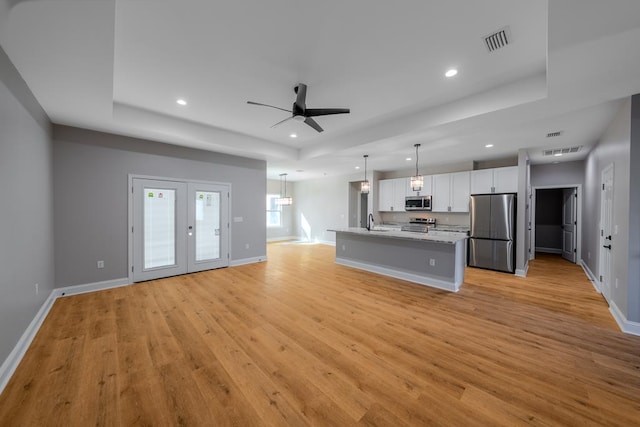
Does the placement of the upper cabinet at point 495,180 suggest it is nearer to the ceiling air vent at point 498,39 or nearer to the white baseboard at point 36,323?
the ceiling air vent at point 498,39

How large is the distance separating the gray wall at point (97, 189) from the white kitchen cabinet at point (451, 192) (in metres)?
6.15

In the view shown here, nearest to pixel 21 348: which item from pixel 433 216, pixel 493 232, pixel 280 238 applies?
pixel 493 232

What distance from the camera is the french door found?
4.69m

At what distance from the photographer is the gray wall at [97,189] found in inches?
156

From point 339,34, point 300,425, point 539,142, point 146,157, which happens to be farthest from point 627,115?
point 146,157

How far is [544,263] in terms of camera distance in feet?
21.4

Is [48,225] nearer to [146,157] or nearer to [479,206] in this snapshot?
[146,157]

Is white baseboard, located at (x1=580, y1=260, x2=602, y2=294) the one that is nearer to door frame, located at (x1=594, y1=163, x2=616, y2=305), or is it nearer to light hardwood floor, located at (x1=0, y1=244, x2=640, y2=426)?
door frame, located at (x1=594, y1=163, x2=616, y2=305)

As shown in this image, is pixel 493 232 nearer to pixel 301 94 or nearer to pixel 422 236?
pixel 422 236

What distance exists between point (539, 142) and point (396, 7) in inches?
180

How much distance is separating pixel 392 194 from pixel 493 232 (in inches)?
119

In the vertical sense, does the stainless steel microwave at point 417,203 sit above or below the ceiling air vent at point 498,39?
below

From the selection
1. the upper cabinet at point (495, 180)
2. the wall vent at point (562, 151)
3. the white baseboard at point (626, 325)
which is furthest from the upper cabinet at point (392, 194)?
the white baseboard at point (626, 325)

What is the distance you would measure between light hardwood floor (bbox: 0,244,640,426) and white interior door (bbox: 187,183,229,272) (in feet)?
5.17
